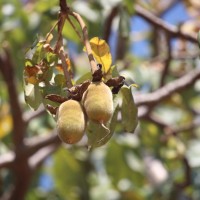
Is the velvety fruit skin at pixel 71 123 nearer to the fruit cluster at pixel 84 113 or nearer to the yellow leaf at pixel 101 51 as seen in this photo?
the fruit cluster at pixel 84 113

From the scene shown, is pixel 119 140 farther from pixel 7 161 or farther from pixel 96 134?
pixel 96 134

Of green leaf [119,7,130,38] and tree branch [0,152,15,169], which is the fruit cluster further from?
tree branch [0,152,15,169]

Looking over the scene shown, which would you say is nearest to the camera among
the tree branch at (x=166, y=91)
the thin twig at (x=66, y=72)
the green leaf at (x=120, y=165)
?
the thin twig at (x=66, y=72)

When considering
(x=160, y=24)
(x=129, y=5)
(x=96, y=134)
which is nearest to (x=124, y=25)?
(x=129, y=5)

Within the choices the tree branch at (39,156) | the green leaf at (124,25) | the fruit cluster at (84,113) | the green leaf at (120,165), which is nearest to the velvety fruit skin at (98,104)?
the fruit cluster at (84,113)

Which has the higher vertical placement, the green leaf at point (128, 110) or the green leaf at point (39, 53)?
the green leaf at point (39, 53)

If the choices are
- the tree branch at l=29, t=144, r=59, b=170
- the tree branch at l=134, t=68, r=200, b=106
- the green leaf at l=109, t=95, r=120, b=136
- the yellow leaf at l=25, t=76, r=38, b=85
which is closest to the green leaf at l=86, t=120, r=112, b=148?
the green leaf at l=109, t=95, r=120, b=136
